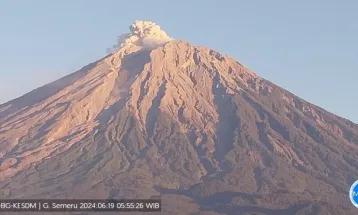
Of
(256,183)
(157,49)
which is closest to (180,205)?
(256,183)

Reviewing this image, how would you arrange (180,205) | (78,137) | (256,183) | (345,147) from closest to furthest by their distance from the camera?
(180,205) → (256,183) → (78,137) → (345,147)

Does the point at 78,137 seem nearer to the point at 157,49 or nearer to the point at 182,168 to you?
the point at 182,168

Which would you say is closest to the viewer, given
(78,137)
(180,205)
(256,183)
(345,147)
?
(180,205)

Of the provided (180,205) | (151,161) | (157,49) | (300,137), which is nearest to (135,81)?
(157,49)

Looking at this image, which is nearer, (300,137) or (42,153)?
(42,153)

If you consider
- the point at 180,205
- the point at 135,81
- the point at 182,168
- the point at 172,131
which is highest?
the point at 135,81

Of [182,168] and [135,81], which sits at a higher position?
[135,81]
